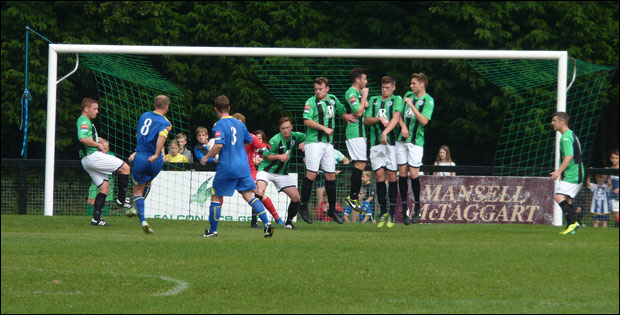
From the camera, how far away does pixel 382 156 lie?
13.7 metres

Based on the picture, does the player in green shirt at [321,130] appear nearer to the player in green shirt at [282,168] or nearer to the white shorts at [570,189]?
the player in green shirt at [282,168]

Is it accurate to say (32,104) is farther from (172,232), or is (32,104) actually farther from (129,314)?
(129,314)

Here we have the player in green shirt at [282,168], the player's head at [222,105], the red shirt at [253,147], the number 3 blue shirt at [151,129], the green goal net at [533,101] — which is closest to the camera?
the player's head at [222,105]

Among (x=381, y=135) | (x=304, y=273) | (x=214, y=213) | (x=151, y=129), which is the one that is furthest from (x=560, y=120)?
(x=304, y=273)

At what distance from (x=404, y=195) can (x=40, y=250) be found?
5859mm

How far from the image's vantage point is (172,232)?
13016mm

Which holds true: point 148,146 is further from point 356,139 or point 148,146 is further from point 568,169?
point 568,169

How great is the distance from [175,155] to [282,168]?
3.86 m

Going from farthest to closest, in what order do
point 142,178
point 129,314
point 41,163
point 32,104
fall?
point 32,104 → point 41,163 → point 142,178 → point 129,314

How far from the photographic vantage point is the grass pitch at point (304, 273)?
761 cm

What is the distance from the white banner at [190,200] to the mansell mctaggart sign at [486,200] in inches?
108

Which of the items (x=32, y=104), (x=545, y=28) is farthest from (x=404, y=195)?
(x=32, y=104)

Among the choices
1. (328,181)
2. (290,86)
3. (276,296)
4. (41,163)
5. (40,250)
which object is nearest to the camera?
(276,296)

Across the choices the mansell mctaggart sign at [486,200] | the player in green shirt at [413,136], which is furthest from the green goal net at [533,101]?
the player in green shirt at [413,136]
